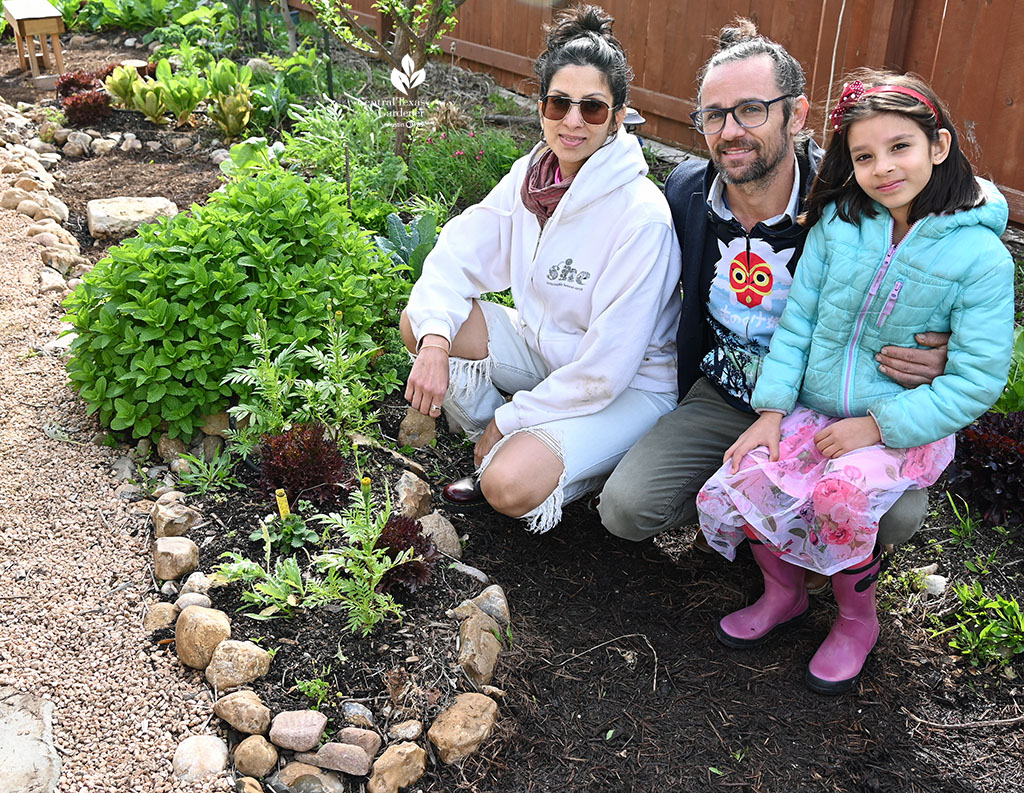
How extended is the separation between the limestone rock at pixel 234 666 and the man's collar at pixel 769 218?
67.2 inches

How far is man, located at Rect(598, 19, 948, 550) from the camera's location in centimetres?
235

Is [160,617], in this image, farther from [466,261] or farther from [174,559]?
[466,261]

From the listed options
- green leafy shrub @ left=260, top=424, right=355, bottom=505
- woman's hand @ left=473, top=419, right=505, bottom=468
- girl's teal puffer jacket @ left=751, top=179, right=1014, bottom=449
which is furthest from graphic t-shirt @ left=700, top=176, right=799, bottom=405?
green leafy shrub @ left=260, top=424, right=355, bottom=505

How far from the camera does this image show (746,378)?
8.44 feet

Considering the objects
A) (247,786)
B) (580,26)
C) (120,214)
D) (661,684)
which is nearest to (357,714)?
(247,786)

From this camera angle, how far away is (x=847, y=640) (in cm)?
239

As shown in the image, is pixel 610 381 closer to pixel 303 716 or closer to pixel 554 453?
pixel 554 453

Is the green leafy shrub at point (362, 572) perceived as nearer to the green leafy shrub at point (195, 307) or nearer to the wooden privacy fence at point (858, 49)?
the green leafy shrub at point (195, 307)

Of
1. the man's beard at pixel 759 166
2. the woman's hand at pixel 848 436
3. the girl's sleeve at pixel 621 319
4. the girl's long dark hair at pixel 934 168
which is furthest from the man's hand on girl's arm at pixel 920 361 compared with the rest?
the girl's sleeve at pixel 621 319

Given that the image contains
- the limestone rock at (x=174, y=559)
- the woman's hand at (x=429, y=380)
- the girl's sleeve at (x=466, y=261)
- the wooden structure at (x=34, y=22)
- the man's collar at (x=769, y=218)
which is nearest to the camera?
the man's collar at (x=769, y=218)

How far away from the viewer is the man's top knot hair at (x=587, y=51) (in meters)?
2.57

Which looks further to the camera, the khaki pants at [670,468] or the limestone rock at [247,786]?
the khaki pants at [670,468]

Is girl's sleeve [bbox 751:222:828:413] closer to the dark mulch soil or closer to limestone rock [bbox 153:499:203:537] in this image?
the dark mulch soil

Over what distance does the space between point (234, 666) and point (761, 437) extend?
1458mm
